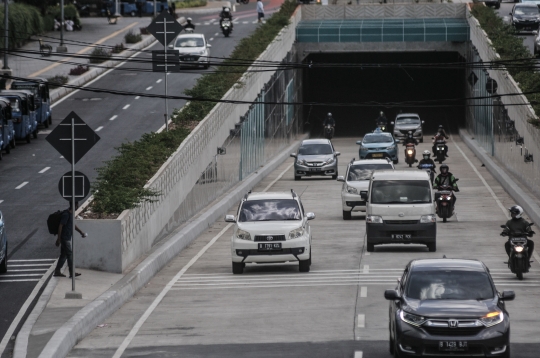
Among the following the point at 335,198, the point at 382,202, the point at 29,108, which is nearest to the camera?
the point at 382,202

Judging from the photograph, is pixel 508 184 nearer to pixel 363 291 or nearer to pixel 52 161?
pixel 52 161

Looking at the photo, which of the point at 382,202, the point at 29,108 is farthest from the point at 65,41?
the point at 382,202

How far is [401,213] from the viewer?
30.2 m

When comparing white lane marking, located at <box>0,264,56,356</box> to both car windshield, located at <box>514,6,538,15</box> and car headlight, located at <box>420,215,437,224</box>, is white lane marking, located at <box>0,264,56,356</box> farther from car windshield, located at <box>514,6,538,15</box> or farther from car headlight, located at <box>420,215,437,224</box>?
car windshield, located at <box>514,6,538,15</box>

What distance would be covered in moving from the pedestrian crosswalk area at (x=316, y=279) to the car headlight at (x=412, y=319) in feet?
26.7

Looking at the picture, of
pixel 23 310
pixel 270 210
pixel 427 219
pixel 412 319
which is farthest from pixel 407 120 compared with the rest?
pixel 412 319

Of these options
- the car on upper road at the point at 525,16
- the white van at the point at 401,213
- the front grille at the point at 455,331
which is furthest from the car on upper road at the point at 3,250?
the car on upper road at the point at 525,16

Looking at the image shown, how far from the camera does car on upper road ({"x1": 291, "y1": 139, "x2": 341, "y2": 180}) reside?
5272cm

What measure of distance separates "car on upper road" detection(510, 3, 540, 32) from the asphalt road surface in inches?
776

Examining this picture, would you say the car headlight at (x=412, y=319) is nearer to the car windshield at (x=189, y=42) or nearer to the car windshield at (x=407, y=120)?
the car windshield at (x=407, y=120)

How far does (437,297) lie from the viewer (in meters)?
17.1

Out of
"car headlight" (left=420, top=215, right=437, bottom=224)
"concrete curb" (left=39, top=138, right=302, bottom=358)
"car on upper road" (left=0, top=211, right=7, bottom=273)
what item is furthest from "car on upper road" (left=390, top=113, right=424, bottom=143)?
"car on upper road" (left=0, top=211, right=7, bottom=273)

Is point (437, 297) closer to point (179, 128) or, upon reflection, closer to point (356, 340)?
point (356, 340)

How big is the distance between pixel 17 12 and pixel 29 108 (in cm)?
3372
